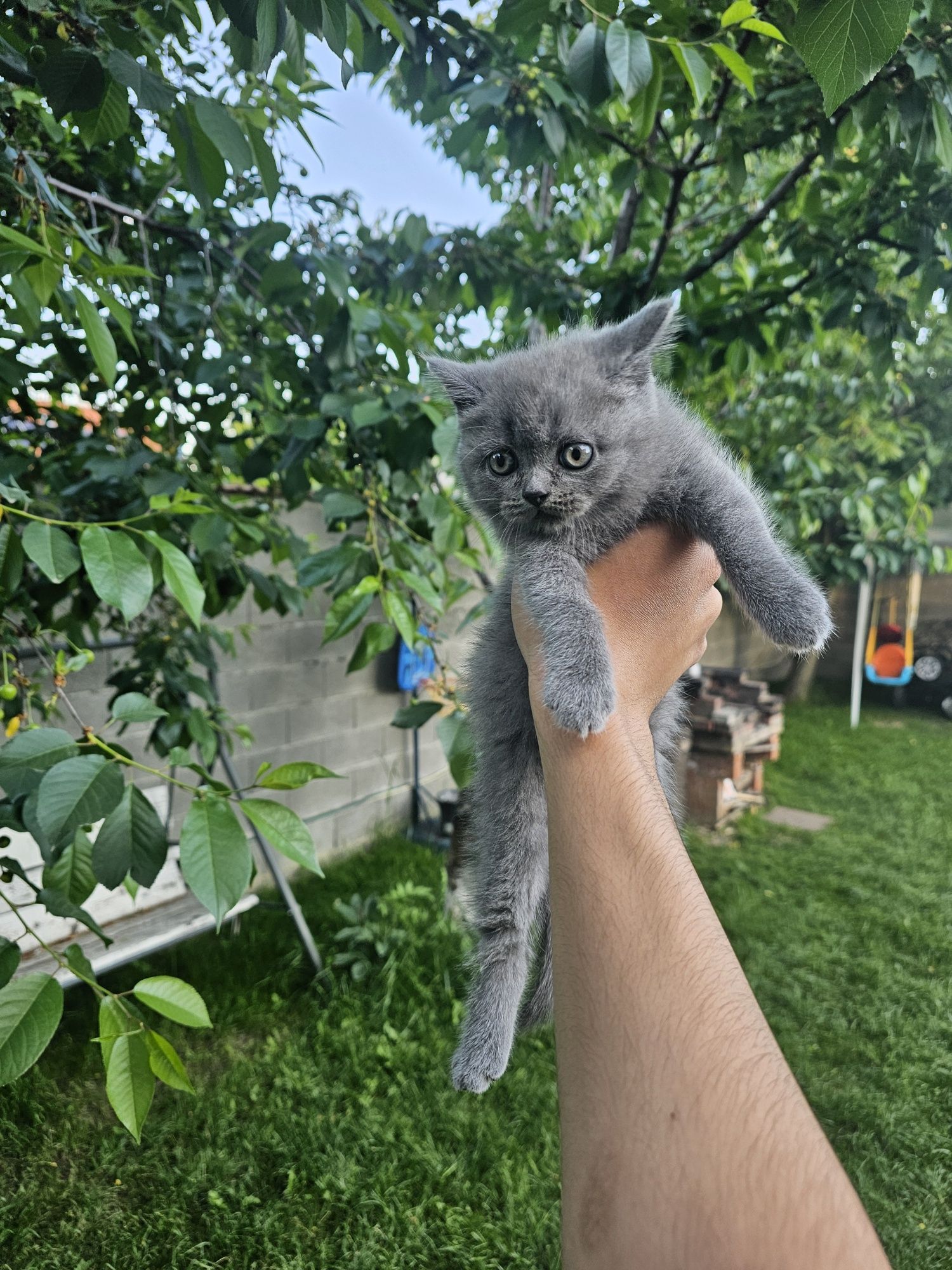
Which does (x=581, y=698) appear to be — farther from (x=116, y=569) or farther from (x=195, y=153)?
(x=195, y=153)

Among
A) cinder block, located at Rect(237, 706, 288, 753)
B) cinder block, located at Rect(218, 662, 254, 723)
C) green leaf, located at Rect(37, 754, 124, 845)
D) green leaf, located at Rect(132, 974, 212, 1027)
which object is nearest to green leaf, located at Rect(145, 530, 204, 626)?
green leaf, located at Rect(37, 754, 124, 845)

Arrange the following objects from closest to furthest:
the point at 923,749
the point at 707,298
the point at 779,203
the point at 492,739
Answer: the point at 492,739, the point at 779,203, the point at 707,298, the point at 923,749

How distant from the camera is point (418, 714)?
4.91 feet

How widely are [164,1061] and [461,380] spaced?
3.56ft

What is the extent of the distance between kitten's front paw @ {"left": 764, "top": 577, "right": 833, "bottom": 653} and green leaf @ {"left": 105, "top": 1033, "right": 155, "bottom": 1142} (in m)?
0.99

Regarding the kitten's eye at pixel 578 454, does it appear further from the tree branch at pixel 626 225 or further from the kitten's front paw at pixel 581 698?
the tree branch at pixel 626 225

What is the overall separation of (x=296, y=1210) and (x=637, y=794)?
1.63m

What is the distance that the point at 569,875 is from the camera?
2.64 feet

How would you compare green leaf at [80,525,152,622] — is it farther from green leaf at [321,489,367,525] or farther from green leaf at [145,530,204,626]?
green leaf at [321,489,367,525]

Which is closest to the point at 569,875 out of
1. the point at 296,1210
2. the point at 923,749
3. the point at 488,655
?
the point at 488,655

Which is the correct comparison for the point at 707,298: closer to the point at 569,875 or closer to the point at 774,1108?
the point at 569,875

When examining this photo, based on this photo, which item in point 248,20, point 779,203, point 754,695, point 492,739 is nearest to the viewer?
point 248,20

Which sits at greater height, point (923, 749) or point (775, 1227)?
point (775, 1227)

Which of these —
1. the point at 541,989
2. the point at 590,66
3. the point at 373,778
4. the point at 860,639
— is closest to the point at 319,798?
the point at 373,778
